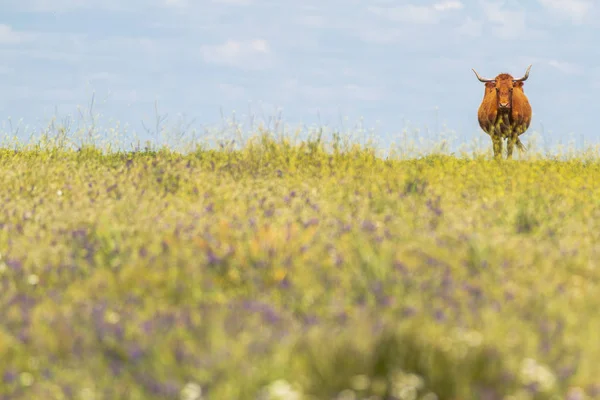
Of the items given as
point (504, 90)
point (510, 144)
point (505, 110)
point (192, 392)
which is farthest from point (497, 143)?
point (192, 392)

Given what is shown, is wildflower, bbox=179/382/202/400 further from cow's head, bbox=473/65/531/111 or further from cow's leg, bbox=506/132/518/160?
cow's head, bbox=473/65/531/111

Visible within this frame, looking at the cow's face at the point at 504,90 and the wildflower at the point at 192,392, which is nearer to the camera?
the wildflower at the point at 192,392

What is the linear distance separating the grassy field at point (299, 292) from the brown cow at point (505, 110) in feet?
→ 28.4

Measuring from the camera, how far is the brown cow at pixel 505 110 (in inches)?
711

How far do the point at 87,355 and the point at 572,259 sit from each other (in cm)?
358

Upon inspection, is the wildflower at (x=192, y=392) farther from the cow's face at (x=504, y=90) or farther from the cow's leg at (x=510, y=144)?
the cow's face at (x=504, y=90)

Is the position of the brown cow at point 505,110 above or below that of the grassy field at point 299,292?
above

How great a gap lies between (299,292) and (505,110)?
14386 mm

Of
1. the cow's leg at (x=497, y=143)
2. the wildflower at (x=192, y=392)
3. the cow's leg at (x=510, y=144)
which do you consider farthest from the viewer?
the cow's leg at (x=497, y=143)

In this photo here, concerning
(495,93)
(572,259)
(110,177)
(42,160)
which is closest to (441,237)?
(572,259)

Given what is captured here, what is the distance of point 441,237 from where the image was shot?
6176 mm

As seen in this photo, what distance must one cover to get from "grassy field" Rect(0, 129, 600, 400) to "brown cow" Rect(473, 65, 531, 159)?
28.4 ft

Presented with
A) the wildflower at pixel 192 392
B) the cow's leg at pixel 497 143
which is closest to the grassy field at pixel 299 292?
the wildflower at pixel 192 392

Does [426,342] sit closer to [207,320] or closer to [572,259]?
[207,320]
